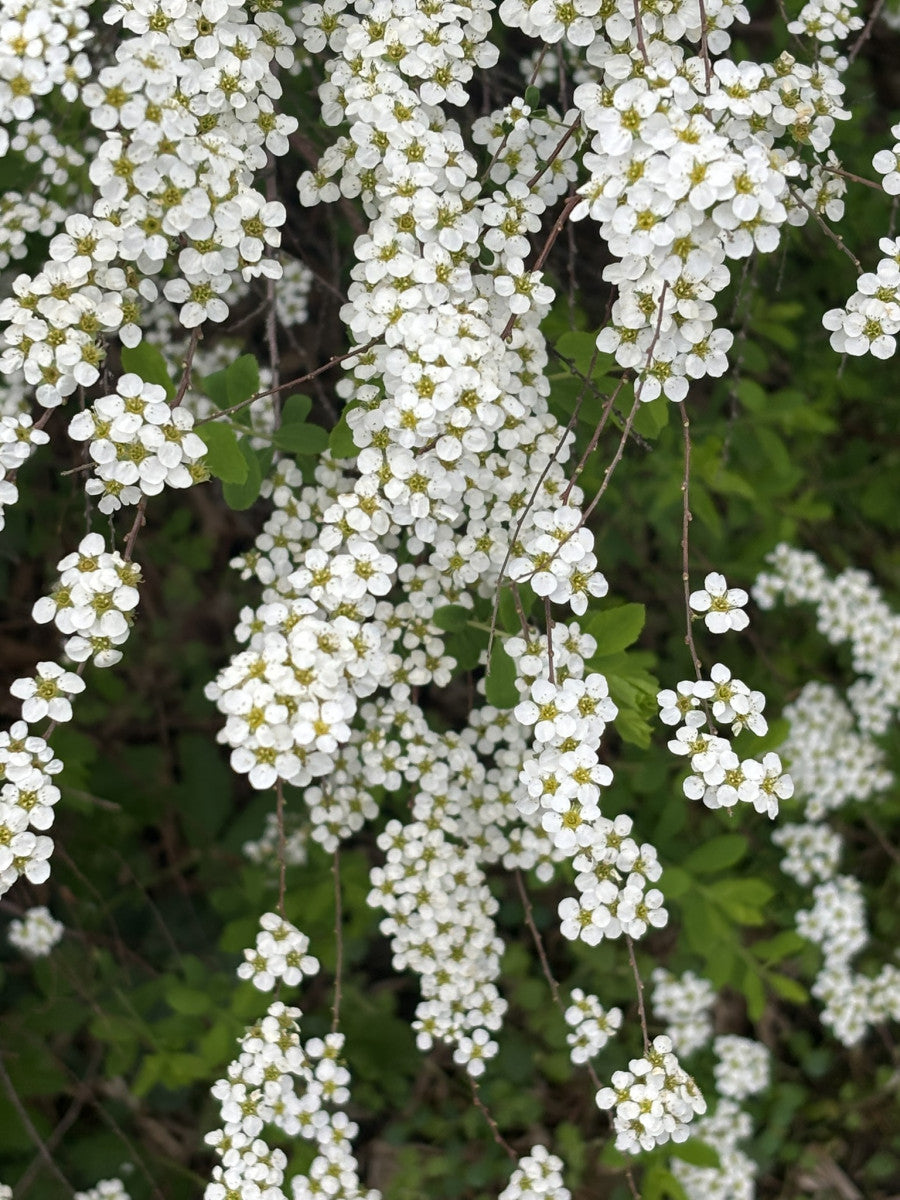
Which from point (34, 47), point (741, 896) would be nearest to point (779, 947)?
point (741, 896)

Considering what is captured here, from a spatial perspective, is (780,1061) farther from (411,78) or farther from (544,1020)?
(411,78)

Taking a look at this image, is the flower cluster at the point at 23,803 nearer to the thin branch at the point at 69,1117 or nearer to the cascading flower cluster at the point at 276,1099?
the cascading flower cluster at the point at 276,1099

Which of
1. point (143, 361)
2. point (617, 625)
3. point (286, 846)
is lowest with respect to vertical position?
point (617, 625)

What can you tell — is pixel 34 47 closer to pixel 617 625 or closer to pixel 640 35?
pixel 640 35

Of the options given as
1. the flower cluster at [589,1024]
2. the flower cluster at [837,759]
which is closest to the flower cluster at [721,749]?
the flower cluster at [589,1024]

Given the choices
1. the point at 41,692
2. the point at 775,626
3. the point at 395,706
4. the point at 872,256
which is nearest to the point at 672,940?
the point at 775,626

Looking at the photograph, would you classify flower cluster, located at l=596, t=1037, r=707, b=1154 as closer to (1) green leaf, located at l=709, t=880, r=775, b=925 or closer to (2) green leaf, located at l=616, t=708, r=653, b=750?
(2) green leaf, located at l=616, t=708, r=653, b=750

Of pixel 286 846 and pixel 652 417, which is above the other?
pixel 652 417

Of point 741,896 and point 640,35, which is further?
point 741,896
